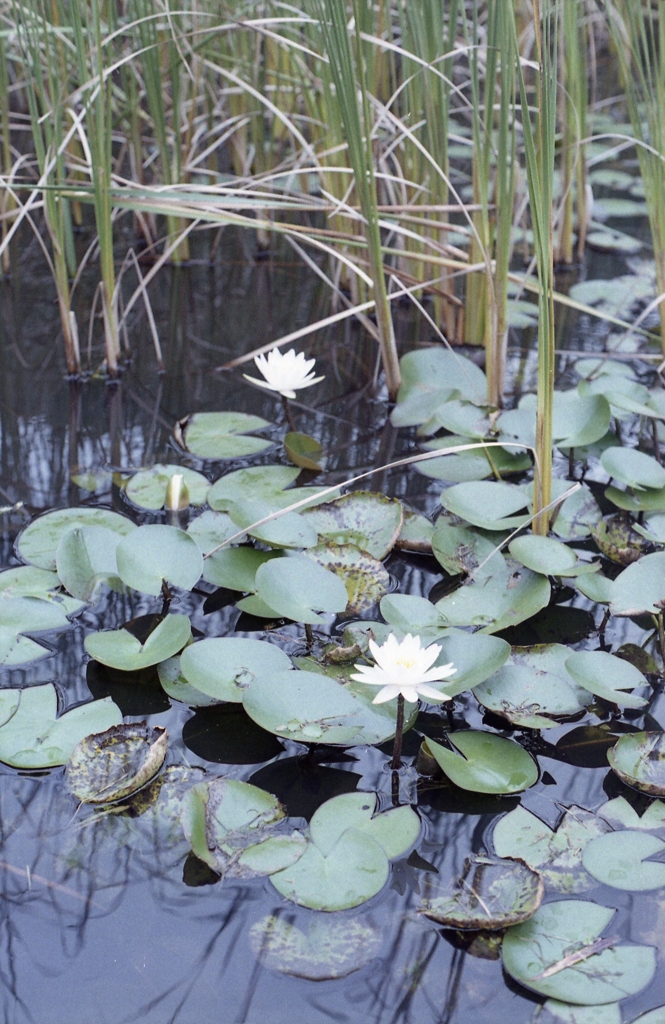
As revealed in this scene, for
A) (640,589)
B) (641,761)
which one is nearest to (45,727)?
(641,761)

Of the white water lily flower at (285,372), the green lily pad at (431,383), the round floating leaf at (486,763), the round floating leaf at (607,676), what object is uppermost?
the white water lily flower at (285,372)

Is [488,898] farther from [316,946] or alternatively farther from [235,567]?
[235,567]

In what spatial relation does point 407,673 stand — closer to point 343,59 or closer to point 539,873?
point 539,873

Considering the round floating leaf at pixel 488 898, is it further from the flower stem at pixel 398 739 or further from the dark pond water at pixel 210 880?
the flower stem at pixel 398 739

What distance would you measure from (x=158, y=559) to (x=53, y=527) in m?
0.24

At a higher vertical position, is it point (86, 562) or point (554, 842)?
point (86, 562)

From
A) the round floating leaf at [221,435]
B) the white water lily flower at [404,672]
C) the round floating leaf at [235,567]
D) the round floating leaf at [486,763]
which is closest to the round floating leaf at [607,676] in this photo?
the round floating leaf at [486,763]

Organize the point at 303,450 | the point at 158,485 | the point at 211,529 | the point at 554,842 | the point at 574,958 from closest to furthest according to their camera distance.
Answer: the point at 574,958 < the point at 554,842 < the point at 211,529 < the point at 158,485 < the point at 303,450

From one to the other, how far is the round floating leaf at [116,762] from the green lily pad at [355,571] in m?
0.34

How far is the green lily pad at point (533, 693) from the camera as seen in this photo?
0.99m

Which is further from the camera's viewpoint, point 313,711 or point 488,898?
point 313,711

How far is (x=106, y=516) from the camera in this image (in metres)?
1.35

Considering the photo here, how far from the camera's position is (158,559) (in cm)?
117

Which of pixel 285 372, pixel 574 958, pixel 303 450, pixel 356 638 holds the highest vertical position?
pixel 285 372
